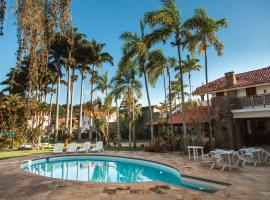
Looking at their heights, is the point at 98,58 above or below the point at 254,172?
above

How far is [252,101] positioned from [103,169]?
13.0m

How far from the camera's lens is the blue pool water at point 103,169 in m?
11.3

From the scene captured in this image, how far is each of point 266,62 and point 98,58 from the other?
2482cm

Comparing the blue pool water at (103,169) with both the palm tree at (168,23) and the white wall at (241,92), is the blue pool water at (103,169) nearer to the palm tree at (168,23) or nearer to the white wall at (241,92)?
the palm tree at (168,23)

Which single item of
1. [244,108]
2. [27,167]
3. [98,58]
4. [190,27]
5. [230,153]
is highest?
[98,58]

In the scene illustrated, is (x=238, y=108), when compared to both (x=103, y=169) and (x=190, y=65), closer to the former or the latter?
(x=103, y=169)

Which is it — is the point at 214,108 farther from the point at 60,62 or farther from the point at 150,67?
the point at 60,62

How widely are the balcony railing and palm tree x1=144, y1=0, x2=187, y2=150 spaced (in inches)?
200

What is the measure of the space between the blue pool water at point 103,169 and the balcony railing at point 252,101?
9480mm

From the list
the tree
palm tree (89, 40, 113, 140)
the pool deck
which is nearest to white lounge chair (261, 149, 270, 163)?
the pool deck

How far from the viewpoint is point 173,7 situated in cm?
1667

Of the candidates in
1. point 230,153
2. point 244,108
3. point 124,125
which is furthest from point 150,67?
point 124,125

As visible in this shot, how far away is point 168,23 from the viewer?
16.1 m

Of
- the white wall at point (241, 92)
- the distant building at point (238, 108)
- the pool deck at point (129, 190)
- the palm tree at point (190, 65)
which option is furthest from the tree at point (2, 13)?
the palm tree at point (190, 65)
